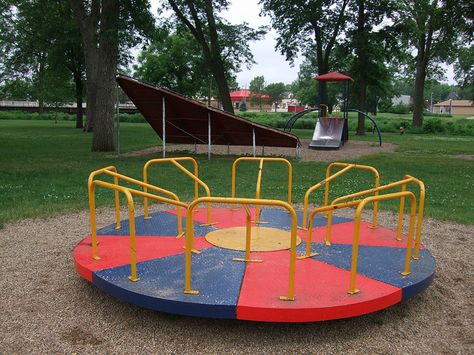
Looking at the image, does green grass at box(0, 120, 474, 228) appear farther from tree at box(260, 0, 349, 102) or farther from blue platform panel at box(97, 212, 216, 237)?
tree at box(260, 0, 349, 102)

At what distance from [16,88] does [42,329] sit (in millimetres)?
59935

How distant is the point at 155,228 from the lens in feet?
18.8

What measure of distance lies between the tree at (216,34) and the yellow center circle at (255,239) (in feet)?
65.6

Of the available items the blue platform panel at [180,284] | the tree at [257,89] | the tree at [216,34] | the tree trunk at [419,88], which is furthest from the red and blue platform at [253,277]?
the tree at [257,89]

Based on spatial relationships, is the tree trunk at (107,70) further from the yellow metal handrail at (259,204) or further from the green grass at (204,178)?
the yellow metal handrail at (259,204)

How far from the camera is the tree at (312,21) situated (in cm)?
2787

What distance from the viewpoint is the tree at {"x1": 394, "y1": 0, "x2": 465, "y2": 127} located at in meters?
15.3

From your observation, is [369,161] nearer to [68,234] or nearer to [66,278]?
[68,234]

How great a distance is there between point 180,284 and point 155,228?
198 cm

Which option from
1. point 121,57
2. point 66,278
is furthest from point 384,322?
point 121,57

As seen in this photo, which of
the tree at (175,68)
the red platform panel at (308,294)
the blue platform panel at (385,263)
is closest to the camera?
the red platform panel at (308,294)

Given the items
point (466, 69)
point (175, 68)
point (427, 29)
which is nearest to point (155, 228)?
point (427, 29)

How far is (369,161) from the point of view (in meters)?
15.1

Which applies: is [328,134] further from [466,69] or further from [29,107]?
[29,107]
